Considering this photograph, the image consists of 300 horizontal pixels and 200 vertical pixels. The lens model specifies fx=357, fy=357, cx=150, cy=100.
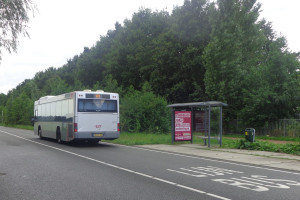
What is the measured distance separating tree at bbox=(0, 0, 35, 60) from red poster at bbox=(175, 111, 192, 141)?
923 cm

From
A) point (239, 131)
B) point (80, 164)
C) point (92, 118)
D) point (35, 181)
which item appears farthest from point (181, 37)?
point (35, 181)

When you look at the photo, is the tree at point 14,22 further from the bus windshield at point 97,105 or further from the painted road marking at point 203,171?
the painted road marking at point 203,171

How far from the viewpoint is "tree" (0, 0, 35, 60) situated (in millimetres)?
14805

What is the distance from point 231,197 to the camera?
686 centimetres

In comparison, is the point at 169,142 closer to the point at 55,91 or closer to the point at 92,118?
the point at 92,118

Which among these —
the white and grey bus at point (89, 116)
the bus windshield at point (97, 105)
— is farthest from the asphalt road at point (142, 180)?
the bus windshield at point (97, 105)

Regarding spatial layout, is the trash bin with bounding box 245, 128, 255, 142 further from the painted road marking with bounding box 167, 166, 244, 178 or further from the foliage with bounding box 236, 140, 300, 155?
the painted road marking with bounding box 167, 166, 244, 178

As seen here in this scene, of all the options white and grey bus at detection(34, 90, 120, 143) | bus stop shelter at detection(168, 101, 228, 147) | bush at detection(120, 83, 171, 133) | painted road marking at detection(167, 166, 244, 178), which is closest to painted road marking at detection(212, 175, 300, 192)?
painted road marking at detection(167, 166, 244, 178)

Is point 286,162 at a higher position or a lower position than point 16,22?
lower

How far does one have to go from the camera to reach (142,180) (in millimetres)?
8703

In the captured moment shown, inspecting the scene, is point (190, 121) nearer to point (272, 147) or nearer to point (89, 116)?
point (272, 147)

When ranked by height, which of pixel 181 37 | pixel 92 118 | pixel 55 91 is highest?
pixel 181 37

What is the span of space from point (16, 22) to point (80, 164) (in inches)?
284

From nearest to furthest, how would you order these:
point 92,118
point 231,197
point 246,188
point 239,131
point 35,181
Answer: point 231,197
point 246,188
point 35,181
point 92,118
point 239,131
